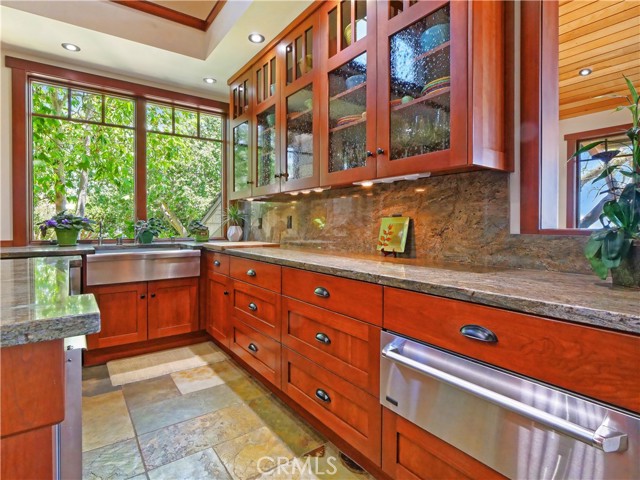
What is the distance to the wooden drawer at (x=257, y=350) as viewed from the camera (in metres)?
1.97

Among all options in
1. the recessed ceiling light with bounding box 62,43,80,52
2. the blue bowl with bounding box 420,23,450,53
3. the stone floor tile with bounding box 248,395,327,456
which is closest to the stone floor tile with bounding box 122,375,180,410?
the stone floor tile with bounding box 248,395,327,456

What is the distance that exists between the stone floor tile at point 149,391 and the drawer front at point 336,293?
43.5 inches

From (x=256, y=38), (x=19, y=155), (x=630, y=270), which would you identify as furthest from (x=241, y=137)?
(x=630, y=270)

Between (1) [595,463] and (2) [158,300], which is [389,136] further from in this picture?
(2) [158,300]

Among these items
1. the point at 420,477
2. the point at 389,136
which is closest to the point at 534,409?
the point at 420,477

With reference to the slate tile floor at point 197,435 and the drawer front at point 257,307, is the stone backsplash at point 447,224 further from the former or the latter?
the slate tile floor at point 197,435

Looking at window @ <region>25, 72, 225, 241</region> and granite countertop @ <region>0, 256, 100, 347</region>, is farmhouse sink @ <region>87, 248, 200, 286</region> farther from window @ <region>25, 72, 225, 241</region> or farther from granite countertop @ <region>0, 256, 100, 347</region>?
granite countertop @ <region>0, 256, 100, 347</region>

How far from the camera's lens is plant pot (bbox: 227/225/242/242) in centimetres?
359

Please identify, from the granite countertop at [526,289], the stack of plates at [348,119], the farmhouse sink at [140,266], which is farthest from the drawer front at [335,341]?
the farmhouse sink at [140,266]

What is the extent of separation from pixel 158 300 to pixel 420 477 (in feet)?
8.12

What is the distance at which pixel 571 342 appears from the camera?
795 millimetres

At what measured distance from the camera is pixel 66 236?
2816 millimetres

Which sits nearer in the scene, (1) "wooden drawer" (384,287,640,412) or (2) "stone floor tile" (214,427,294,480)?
(1) "wooden drawer" (384,287,640,412)

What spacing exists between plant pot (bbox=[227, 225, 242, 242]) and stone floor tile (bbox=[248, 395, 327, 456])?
1886 mm
